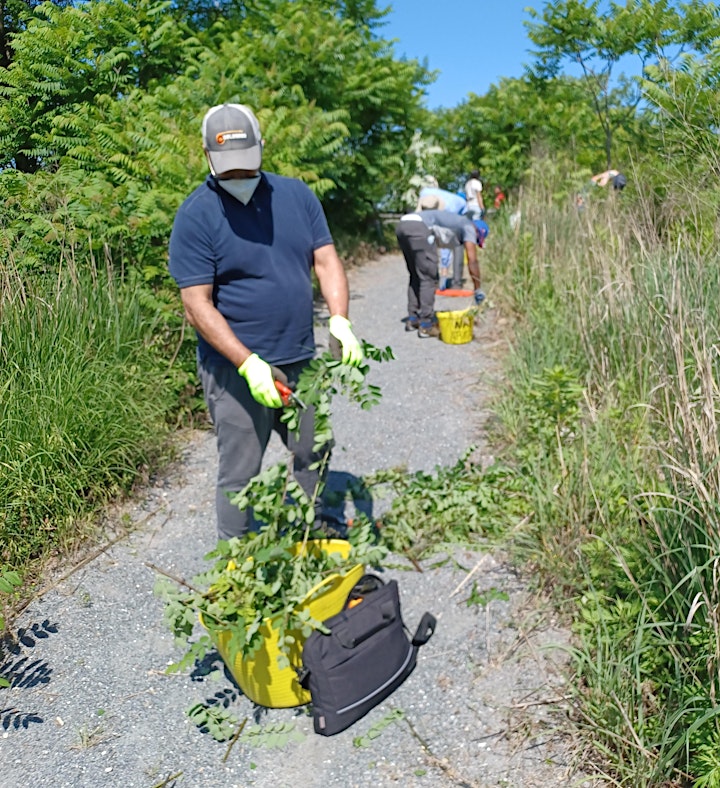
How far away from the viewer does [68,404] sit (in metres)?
4.10

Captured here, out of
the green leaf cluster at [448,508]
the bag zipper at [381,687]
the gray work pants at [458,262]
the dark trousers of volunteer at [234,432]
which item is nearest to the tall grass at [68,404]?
the dark trousers of volunteer at [234,432]

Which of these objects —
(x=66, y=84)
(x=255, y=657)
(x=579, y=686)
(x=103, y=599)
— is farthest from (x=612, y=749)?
(x=66, y=84)

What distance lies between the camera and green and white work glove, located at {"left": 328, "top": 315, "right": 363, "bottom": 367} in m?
3.14

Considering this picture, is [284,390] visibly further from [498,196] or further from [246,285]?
[498,196]

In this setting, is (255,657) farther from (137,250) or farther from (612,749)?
(137,250)

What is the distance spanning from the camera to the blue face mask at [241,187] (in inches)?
119

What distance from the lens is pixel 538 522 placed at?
366 centimetres

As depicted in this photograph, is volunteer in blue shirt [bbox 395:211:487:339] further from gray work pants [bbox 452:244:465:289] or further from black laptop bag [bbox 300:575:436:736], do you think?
black laptop bag [bbox 300:575:436:736]

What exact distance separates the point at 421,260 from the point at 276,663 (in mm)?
5676

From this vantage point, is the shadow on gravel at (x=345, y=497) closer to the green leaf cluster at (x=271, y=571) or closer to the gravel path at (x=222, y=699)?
the gravel path at (x=222, y=699)

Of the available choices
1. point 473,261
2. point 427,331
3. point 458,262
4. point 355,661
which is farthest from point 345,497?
point 458,262

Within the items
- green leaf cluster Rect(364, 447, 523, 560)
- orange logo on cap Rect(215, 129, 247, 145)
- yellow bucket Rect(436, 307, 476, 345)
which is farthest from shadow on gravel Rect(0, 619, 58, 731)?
yellow bucket Rect(436, 307, 476, 345)

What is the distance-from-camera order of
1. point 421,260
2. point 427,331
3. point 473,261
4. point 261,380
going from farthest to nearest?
point 473,261 → point 427,331 → point 421,260 → point 261,380

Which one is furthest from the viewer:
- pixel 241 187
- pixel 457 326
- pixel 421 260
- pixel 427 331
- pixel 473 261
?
pixel 473 261
